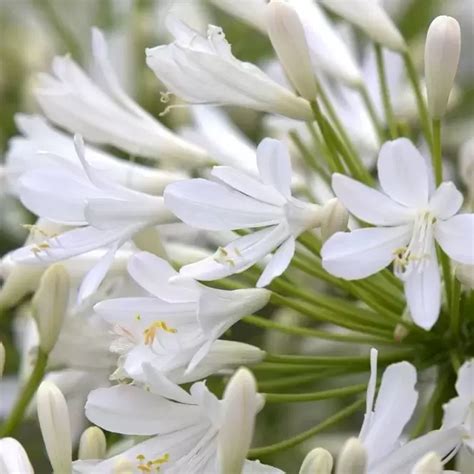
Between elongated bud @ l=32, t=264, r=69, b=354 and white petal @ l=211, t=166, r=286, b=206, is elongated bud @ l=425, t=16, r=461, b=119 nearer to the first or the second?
white petal @ l=211, t=166, r=286, b=206

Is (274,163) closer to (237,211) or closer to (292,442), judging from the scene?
(237,211)

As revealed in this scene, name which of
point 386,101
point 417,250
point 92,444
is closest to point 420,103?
point 386,101

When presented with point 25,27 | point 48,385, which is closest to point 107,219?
point 48,385

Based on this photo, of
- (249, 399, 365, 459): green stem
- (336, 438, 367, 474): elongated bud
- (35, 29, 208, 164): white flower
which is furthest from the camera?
(35, 29, 208, 164): white flower

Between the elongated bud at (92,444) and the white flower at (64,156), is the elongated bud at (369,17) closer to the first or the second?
the white flower at (64,156)

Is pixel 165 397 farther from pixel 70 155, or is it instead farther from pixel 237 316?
pixel 70 155

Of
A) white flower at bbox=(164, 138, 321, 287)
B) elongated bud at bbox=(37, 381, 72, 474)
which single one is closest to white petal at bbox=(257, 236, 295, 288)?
white flower at bbox=(164, 138, 321, 287)
